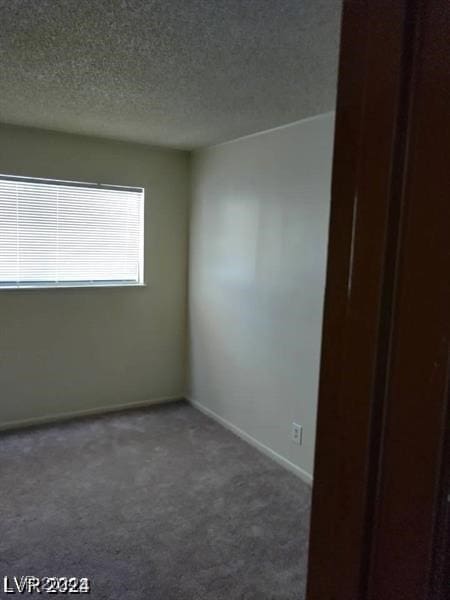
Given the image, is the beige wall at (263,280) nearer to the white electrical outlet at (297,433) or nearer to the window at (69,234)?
the white electrical outlet at (297,433)

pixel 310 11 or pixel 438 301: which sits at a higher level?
pixel 310 11

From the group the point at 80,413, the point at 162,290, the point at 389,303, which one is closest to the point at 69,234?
the point at 162,290

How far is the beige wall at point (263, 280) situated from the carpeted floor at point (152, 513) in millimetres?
367

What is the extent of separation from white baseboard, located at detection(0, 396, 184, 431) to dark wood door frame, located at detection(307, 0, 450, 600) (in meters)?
3.54

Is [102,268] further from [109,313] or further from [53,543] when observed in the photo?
[53,543]

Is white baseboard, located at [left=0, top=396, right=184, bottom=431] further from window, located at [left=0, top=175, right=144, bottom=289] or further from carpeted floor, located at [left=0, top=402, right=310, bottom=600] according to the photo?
window, located at [left=0, top=175, right=144, bottom=289]

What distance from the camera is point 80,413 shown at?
3.79 meters

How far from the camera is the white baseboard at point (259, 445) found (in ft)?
9.59

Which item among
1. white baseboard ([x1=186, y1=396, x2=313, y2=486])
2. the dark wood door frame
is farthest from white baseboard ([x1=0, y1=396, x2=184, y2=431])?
the dark wood door frame

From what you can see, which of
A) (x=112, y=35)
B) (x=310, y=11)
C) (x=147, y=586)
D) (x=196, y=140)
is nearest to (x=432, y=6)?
(x=310, y=11)

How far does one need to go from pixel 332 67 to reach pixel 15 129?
94.4 inches

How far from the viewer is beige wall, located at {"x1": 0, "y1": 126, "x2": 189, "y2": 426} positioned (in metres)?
3.43

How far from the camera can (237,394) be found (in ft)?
11.7

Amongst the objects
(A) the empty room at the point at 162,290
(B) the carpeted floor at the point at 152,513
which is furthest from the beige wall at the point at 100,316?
(B) the carpeted floor at the point at 152,513
